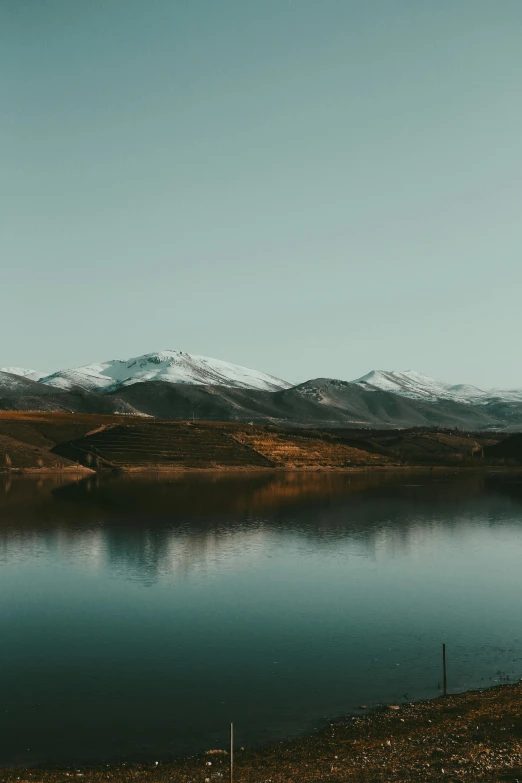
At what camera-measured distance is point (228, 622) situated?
5662 centimetres

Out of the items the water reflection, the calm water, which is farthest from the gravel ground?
the water reflection

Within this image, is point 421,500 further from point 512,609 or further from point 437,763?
point 437,763

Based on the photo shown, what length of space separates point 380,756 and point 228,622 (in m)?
27.6

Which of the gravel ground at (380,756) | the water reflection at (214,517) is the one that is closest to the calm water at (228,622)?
the water reflection at (214,517)

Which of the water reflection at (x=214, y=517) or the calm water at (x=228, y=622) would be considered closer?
the calm water at (x=228, y=622)

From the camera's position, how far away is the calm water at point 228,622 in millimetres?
38188

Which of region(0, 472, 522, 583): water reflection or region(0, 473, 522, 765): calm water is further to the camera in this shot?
region(0, 472, 522, 583): water reflection

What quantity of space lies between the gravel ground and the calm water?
2.60m

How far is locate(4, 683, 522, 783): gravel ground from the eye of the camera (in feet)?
92.5

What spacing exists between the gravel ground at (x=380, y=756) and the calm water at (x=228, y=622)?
8.54 feet

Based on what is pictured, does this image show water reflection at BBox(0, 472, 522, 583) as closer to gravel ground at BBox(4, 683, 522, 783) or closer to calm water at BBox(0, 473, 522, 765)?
calm water at BBox(0, 473, 522, 765)

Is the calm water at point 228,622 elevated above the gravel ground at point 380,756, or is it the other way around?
the gravel ground at point 380,756

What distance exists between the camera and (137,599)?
213 feet

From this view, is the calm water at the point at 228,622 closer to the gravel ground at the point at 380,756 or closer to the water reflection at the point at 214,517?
the water reflection at the point at 214,517
